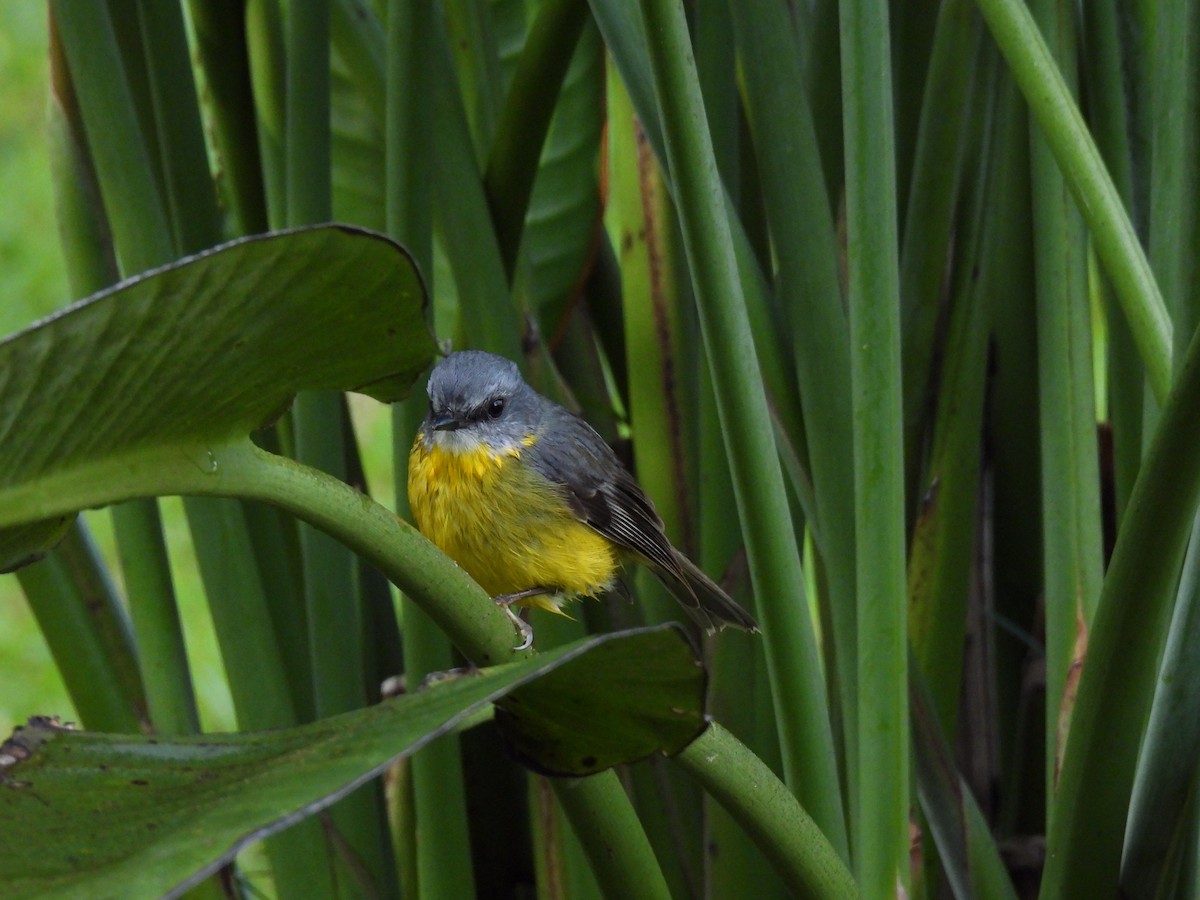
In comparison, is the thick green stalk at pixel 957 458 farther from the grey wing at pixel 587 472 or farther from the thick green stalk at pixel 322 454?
the thick green stalk at pixel 322 454

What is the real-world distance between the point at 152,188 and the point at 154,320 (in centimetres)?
51

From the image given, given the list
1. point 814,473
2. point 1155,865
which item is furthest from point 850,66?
point 1155,865

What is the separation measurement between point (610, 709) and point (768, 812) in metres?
0.11

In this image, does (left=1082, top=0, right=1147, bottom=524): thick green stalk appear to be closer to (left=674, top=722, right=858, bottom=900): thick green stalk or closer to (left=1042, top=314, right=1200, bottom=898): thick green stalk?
(left=1042, top=314, right=1200, bottom=898): thick green stalk

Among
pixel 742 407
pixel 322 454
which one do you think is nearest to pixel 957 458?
pixel 742 407

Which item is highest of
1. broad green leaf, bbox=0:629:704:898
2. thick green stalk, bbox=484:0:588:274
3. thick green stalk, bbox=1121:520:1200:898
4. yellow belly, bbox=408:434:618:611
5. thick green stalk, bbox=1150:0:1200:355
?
thick green stalk, bbox=484:0:588:274

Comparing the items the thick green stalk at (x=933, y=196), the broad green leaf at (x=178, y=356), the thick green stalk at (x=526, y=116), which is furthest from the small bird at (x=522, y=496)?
the broad green leaf at (x=178, y=356)

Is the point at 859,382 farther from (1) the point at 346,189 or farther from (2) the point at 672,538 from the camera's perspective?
(1) the point at 346,189

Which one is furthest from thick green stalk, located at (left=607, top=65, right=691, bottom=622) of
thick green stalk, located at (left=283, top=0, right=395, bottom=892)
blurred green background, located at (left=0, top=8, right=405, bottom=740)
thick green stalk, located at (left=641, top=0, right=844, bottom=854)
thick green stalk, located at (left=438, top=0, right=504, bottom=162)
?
blurred green background, located at (left=0, top=8, right=405, bottom=740)

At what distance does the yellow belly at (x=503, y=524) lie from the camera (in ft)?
3.88

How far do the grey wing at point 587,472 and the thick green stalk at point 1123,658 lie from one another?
1.68 feet

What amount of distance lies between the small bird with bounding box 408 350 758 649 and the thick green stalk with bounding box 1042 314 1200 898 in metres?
0.41

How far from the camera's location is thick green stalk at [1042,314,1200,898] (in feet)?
1.96

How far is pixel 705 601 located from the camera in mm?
1042
